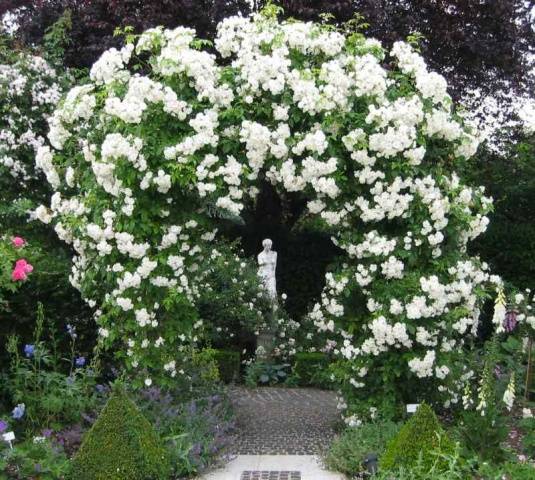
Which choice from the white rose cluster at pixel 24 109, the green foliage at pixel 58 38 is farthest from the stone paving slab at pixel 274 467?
the green foliage at pixel 58 38

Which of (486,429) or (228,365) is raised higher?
(228,365)

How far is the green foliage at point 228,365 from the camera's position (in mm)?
7996

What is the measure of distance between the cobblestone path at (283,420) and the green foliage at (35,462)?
4.38 feet

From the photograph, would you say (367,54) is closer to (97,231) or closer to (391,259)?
(391,259)

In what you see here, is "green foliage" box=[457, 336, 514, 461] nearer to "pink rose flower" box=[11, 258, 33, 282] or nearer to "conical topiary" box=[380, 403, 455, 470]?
"conical topiary" box=[380, 403, 455, 470]

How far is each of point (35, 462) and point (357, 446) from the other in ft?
6.59

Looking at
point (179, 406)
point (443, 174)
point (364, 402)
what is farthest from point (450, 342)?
point (179, 406)

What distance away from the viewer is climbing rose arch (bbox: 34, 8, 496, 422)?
502 centimetres

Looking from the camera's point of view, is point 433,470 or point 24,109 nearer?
point 433,470

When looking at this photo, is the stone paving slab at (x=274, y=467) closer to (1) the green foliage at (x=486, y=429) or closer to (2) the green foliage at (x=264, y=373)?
(1) the green foliage at (x=486, y=429)

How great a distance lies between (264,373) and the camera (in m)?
8.12

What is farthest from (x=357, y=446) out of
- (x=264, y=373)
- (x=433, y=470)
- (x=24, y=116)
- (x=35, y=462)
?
(x=24, y=116)

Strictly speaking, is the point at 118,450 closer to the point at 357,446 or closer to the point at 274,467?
the point at 274,467

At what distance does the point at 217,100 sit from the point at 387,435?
2506 millimetres
